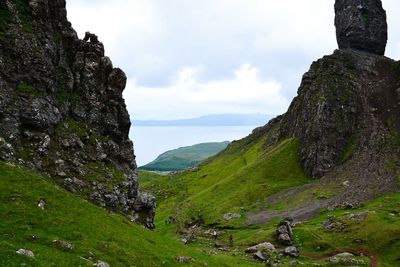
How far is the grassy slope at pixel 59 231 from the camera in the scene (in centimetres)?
3956

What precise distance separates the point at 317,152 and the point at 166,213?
66.5 meters

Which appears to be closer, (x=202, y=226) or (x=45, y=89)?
(x=45, y=89)

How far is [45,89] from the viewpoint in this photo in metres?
68.0

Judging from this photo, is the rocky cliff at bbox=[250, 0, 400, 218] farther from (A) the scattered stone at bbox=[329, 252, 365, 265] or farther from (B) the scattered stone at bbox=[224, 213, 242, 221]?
(A) the scattered stone at bbox=[329, 252, 365, 265]

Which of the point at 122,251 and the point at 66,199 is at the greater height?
the point at 66,199

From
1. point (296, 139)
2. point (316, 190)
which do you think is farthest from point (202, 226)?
point (296, 139)

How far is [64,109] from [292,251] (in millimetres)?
54330

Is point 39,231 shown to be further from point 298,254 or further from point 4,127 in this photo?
point 298,254

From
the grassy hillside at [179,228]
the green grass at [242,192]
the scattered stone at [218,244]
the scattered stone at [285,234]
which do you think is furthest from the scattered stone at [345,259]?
the green grass at [242,192]

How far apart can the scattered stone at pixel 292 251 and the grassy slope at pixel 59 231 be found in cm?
3594

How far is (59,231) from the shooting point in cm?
4512

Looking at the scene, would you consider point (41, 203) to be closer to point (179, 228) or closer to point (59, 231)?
point (59, 231)

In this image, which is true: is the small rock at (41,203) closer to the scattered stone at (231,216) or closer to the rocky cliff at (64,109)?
the rocky cliff at (64,109)

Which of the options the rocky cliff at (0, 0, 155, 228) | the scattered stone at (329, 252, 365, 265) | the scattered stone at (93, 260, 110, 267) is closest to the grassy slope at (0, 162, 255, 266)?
the scattered stone at (93, 260, 110, 267)
